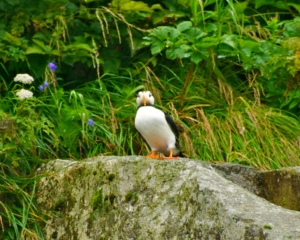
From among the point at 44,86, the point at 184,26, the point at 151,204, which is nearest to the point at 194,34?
the point at 184,26

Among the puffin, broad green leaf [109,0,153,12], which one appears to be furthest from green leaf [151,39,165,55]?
the puffin

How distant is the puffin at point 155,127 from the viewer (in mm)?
4891

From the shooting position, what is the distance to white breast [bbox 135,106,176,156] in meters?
4.89

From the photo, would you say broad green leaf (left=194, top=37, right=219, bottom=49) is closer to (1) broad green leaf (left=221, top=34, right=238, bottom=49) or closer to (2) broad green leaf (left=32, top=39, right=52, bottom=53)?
(1) broad green leaf (left=221, top=34, right=238, bottom=49)

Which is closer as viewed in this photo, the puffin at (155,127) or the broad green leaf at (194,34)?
the puffin at (155,127)

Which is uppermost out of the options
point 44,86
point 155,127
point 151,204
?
point 44,86

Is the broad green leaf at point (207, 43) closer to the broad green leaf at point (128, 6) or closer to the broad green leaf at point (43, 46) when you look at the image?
the broad green leaf at point (128, 6)

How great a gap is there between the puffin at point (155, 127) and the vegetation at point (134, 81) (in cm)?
68

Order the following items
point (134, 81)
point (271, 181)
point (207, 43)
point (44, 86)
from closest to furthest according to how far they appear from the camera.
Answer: point (271, 181), point (207, 43), point (44, 86), point (134, 81)

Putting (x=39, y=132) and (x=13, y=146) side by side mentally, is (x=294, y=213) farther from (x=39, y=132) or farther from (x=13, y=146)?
(x=39, y=132)

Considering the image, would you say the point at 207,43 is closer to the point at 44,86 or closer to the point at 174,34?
the point at 174,34

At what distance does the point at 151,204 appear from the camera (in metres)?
4.34

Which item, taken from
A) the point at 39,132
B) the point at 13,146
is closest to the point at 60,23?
the point at 39,132

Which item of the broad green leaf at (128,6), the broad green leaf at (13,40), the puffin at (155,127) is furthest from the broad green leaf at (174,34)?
the broad green leaf at (13,40)
